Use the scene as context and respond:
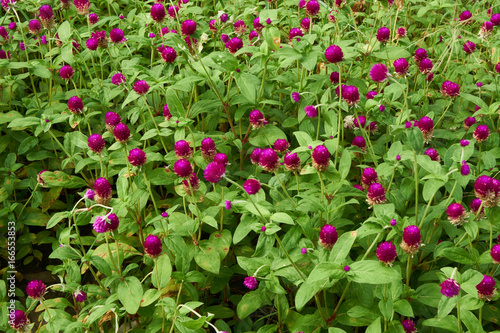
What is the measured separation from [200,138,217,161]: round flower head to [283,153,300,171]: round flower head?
38cm

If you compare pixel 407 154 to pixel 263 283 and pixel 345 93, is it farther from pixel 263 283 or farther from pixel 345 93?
pixel 263 283

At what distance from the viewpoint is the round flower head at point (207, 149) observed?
2189mm

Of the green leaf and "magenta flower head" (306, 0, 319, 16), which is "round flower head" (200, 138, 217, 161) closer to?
the green leaf

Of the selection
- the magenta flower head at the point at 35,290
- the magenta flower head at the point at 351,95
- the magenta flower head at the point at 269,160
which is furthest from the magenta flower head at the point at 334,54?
the magenta flower head at the point at 35,290

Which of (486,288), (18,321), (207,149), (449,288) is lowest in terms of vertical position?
(18,321)

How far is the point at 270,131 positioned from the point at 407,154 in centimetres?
79

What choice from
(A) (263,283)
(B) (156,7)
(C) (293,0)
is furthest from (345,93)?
(C) (293,0)

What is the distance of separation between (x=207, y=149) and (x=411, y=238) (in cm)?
101

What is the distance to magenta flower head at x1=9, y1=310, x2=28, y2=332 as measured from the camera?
1938 mm

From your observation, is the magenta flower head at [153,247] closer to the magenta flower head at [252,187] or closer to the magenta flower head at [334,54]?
the magenta flower head at [252,187]

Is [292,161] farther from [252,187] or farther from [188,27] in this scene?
[188,27]

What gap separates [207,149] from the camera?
7.23 ft

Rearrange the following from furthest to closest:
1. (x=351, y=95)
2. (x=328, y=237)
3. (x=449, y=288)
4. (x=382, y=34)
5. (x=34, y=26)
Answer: (x=34, y=26)
(x=382, y=34)
(x=351, y=95)
(x=328, y=237)
(x=449, y=288)

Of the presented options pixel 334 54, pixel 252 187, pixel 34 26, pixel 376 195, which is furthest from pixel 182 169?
pixel 34 26
